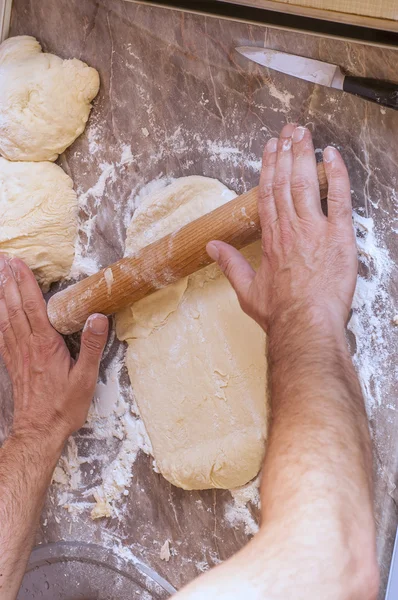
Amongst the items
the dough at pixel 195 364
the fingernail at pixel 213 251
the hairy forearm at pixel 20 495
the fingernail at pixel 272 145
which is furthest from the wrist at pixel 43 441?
the fingernail at pixel 272 145

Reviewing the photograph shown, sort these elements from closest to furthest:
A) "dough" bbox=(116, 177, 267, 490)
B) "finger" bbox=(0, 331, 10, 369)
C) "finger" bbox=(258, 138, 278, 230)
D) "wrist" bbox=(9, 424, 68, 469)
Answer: "finger" bbox=(258, 138, 278, 230)
"dough" bbox=(116, 177, 267, 490)
"wrist" bbox=(9, 424, 68, 469)
"finger" bbox=(0, 331, 10, 369)

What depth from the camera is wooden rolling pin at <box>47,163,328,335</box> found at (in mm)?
1262

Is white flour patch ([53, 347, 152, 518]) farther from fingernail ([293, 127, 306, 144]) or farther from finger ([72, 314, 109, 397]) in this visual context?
fingernail ([293, 127, 306, 144])

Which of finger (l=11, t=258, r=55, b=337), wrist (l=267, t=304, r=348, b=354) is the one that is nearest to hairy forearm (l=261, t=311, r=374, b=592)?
wrist (l=267, t=304, r=348, b=354)

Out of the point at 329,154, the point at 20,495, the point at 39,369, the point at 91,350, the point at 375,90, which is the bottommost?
the point at 20,495

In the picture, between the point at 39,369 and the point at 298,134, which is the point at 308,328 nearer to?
the point at 298,134

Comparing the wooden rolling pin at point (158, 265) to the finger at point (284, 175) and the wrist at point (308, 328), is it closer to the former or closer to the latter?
the finger at point (284, 175)

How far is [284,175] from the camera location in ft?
3.99

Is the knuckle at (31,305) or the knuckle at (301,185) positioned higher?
the knuckle at (301,185)

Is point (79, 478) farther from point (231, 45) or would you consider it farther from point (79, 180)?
point (231, 45)

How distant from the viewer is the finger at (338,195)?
3.82 feet

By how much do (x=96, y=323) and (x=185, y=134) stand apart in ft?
1.86

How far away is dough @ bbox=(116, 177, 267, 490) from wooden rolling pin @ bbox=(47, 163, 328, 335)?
0.29 ft

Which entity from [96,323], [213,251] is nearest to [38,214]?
[96,323]
